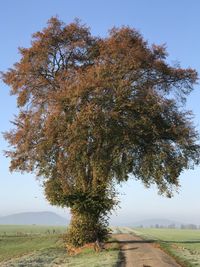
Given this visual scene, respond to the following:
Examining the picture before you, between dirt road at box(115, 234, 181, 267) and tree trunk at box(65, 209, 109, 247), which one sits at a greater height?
tree trunk at box(65, 209, 109, 247)

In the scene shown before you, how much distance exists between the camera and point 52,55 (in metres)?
43.2

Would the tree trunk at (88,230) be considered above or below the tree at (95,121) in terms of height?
below

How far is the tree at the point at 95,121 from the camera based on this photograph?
36.2 meters

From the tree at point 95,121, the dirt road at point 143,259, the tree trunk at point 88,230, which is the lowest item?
the dirt road at point 143,259

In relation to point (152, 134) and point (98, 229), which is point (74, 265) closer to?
point (98, 229)

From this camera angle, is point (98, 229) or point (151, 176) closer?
point (98, 229)

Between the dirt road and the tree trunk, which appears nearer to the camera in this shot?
the dirt road

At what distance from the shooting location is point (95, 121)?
36.0 m

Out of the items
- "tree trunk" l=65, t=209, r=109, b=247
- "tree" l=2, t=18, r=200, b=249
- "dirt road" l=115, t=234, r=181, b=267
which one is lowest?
"dirt road" l=115, t=234, r=181, b=267

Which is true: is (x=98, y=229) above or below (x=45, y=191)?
below

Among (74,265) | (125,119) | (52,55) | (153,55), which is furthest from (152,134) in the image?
(74,265)

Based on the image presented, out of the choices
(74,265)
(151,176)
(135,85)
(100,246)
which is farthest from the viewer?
(151,176)

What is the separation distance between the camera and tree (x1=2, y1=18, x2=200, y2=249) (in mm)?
36188

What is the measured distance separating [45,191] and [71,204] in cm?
294
